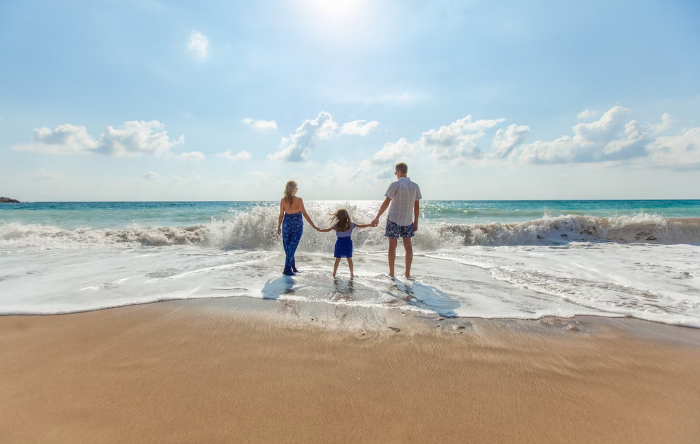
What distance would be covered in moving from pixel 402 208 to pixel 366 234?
6011mm

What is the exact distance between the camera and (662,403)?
2240mm

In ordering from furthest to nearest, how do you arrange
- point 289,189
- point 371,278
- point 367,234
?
1. point 367,234
2. point 289,189
3. point 371,278

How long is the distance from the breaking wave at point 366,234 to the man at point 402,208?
4.78 meters

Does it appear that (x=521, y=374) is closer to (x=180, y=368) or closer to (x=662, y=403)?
(x=662, y=403)

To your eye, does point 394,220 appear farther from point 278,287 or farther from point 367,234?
point 367,234

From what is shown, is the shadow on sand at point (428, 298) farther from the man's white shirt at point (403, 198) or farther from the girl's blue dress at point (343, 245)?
the man's white shirt at point (403, 198)

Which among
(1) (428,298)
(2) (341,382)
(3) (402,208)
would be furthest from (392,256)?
(2) (341,382)

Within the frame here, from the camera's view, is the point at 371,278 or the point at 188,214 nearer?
the point at 371,278

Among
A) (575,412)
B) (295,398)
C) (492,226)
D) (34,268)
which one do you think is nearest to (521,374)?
(575,412)

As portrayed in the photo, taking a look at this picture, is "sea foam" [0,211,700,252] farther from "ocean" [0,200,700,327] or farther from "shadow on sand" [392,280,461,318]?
"shadow on sand" [392,280,461,318]

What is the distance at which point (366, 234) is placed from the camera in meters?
12.1

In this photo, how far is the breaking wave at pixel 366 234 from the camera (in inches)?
453

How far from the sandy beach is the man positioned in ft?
8.32

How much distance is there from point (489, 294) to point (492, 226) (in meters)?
9.19
